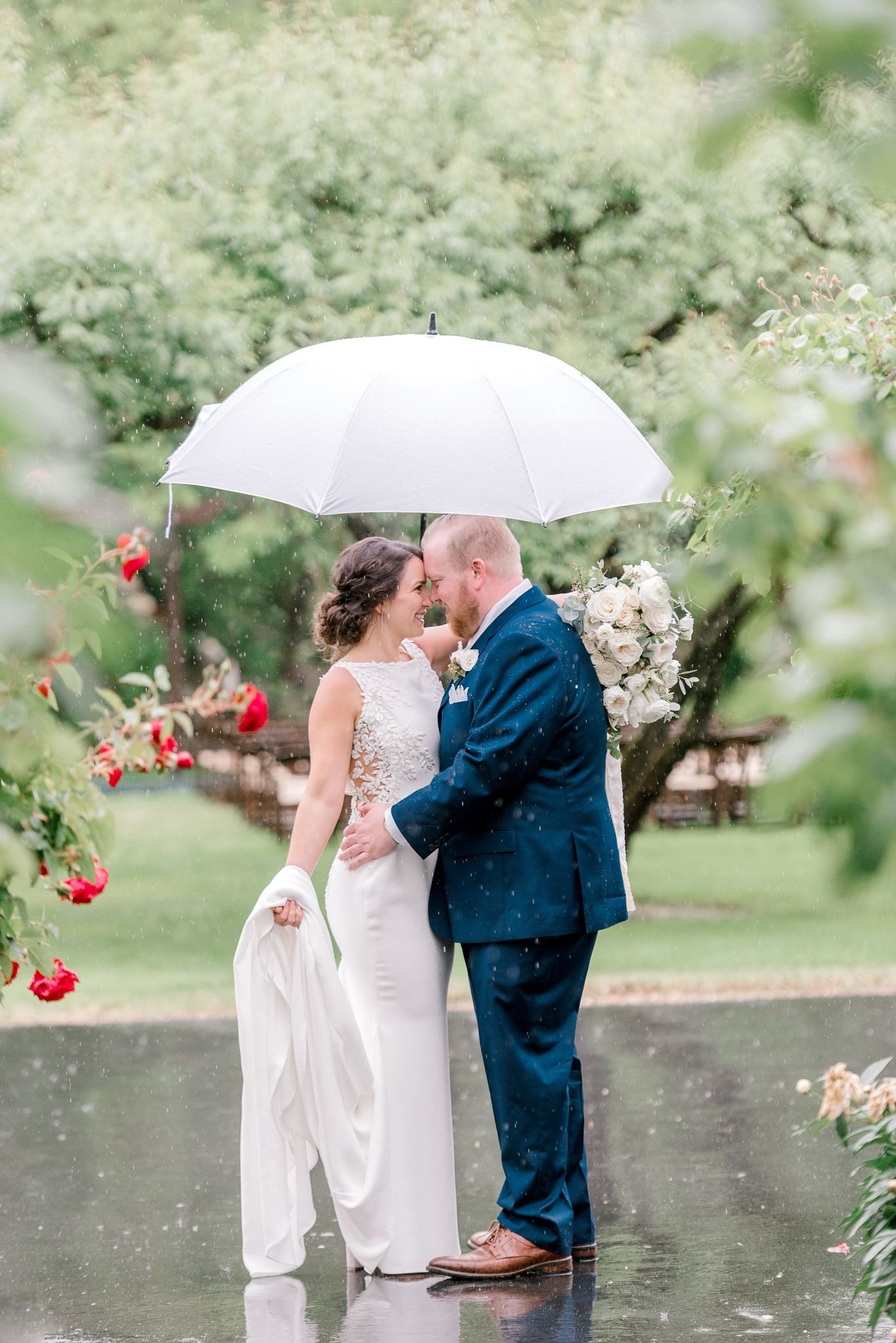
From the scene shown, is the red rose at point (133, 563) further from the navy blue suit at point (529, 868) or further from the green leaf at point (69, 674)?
the navy blue suit at point (529, 868)

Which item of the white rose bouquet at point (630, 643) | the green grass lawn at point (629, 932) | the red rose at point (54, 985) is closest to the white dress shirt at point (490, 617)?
the white rose bouquet at point (630, 643)

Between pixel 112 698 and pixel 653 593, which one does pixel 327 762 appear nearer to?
pixel 112 698

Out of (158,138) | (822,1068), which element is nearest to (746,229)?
(158,138)

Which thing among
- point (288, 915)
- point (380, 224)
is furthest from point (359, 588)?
point (380, 224)

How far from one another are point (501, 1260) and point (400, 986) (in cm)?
77

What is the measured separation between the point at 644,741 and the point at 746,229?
15.5 feet

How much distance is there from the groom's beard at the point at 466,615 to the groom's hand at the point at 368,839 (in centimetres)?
53

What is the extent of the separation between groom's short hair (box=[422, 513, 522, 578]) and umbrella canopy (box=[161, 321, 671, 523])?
8 centimetres

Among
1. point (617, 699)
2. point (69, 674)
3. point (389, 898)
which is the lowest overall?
point (389, 898)

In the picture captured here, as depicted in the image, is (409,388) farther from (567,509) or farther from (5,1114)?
(5,1114)

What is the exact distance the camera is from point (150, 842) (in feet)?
83.7

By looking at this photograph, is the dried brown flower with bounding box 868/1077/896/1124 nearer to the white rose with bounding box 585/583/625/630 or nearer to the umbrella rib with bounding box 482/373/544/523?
the white rose with bounding box 585/583/625/630

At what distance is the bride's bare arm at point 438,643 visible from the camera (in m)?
5.35

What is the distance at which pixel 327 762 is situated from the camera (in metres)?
4.97
